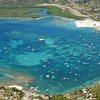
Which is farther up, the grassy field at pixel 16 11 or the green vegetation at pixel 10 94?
the green vegetation at pixel 10 94

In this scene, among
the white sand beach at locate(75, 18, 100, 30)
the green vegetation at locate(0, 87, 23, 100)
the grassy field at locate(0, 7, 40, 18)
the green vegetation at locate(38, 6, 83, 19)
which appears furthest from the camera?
the grassy field at locate(0, 7, 40, 18)

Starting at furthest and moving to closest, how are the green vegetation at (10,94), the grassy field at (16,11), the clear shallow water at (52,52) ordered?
the grassy field at (16,11) < the clear shallow water at (52,52) < the green vegetation at (10,94)

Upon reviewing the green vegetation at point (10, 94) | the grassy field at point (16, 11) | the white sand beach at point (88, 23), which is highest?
the green vegetation at point (10, 94)

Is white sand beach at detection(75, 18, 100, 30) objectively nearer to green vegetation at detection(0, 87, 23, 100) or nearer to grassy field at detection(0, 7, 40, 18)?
grassy field at detection(0, 7, 40, 18)

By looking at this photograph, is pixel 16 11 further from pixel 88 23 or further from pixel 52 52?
pixel 52 52

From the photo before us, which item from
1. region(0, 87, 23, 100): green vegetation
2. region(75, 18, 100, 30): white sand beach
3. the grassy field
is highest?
region(0, 87, 23, 100): green vegetation

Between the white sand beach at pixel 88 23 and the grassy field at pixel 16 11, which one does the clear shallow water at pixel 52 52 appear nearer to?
the white sand beach at pixel 88 23

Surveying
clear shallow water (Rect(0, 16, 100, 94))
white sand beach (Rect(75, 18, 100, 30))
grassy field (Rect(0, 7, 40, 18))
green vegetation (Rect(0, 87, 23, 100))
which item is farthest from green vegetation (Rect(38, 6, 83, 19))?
green vegetation (Rect(0, 87, 23, 100))

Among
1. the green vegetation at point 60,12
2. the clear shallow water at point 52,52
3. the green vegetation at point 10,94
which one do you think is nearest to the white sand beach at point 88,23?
the clear shallow water at point 52,52

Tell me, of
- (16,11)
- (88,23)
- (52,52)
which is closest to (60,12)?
(16,11)
